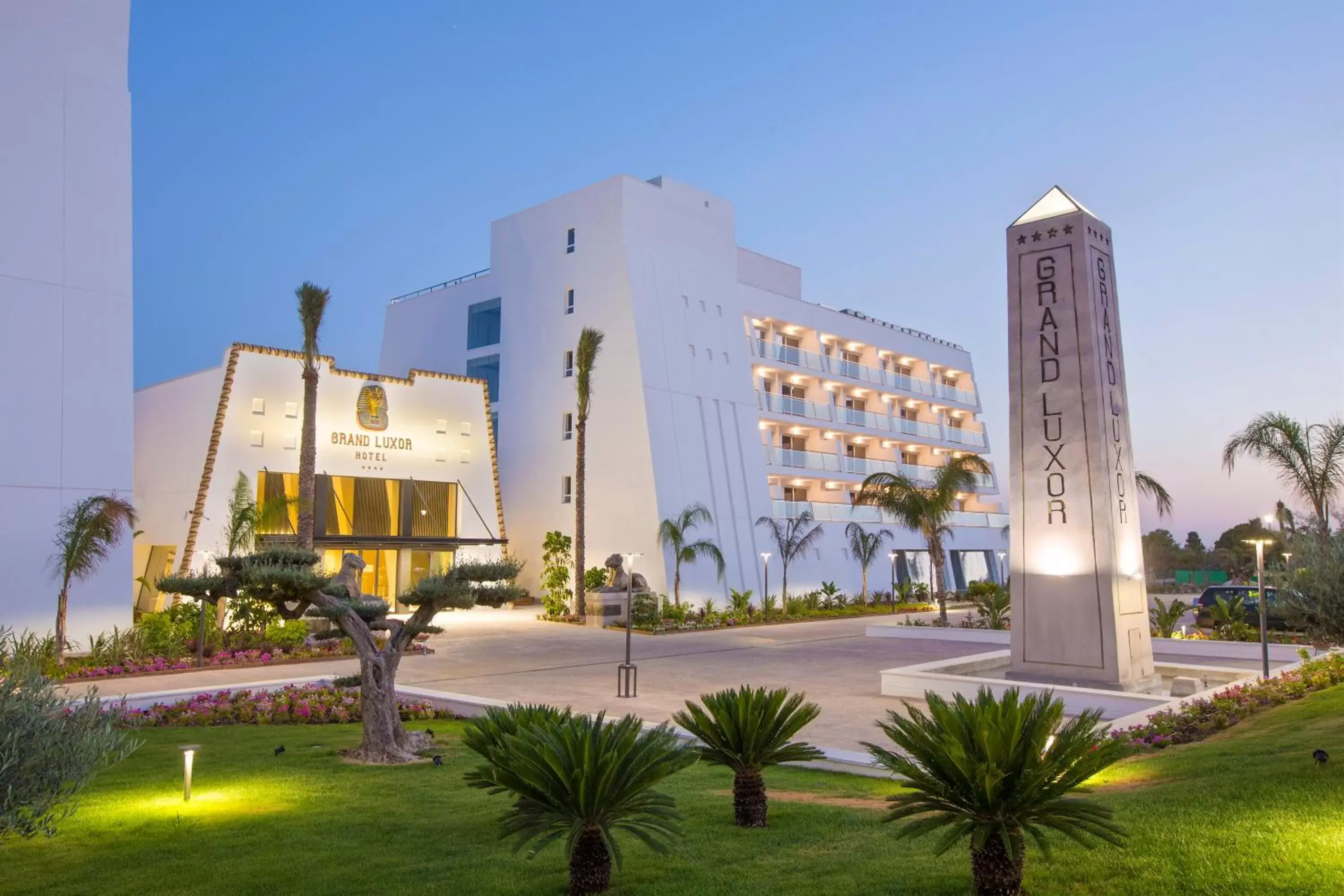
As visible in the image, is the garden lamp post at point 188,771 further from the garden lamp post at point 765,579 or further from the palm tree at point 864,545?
the palm tree at point 864,545

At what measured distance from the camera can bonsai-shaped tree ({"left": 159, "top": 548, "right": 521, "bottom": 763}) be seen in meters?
9.57

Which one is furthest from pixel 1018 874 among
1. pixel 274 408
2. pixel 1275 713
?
pixel 274 408

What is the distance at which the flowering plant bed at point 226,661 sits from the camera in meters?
18.2

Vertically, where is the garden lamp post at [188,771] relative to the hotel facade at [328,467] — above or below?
below

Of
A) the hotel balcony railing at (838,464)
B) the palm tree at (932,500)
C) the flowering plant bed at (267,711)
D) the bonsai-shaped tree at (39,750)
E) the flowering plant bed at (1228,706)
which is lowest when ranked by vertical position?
the flowering plant bed at (1228,706)

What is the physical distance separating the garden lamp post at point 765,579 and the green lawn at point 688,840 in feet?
74.6

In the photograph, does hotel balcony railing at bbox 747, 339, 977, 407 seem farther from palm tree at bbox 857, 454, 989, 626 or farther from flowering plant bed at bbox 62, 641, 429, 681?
flowering plant bed at bbox 62, 641, 429, 681

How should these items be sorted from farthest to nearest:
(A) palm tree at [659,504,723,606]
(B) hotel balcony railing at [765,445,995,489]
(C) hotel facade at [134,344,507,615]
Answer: (B) hotel balcony railing at [765,445,995,489] < (A) palm tree at [659,504,723,606] < (C) hotel facade at [134,344,507,615]

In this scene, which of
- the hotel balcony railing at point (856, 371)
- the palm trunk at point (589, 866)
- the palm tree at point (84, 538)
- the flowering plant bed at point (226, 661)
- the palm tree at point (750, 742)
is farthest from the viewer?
the hotel balcony railing at point (856, 371)

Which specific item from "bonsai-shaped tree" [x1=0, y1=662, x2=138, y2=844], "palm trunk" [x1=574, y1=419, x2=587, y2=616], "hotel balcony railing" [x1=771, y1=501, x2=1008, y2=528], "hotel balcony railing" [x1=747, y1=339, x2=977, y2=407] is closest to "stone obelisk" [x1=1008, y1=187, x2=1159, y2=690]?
"bonsai-shaped tree" [x1=0, y1=662, x2=138, y2=844]

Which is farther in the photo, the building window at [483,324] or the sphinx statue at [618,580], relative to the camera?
the building window at [483,324]

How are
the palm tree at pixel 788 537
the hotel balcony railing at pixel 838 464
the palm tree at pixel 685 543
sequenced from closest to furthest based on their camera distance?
the palm tree at pixel 685 543 → the palm tree at pixel 788 537 → the hotel balcony railing at pixel 838 464

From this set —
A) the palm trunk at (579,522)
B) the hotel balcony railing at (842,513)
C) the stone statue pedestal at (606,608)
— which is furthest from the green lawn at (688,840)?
the hotel balcony railing at (842,513)

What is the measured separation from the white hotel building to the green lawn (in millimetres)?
25231
